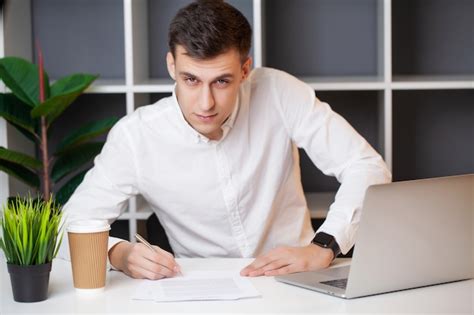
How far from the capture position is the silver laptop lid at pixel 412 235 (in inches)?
61.3

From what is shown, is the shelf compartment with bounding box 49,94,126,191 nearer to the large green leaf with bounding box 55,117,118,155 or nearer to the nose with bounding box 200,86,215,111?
the large green leaf with bounding box 55,117,118,155

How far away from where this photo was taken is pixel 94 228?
165 cm

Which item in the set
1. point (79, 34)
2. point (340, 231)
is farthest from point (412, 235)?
point (79, 34)

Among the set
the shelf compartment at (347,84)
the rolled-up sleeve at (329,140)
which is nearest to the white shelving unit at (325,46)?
the shelf compartment at (347,84)

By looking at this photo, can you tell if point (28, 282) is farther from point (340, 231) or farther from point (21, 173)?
point (21, 173)

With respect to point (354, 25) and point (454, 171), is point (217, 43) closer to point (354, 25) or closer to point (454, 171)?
point (354, 25)

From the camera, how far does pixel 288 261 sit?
1.85 meters

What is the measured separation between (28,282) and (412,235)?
788 mm

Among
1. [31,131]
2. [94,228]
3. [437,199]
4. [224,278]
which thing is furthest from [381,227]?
[31,131]

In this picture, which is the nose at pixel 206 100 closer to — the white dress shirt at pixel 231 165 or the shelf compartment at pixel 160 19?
the white dress shirt at pixel 231 165

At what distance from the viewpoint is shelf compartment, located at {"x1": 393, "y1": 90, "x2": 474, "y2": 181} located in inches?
137

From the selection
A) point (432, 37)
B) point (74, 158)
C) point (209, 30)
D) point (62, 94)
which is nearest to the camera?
point (209, 30)

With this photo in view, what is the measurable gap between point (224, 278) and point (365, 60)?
190 cm

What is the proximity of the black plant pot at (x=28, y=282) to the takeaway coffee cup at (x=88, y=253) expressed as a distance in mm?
73
